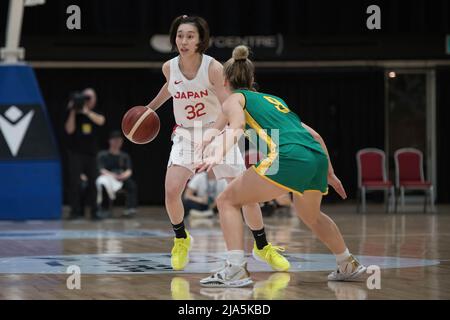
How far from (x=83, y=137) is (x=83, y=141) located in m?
0.07

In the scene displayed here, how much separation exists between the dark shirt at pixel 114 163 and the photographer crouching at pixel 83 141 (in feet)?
3.14

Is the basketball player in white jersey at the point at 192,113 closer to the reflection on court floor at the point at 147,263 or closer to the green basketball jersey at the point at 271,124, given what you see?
the reflection on court floor at the point at 147,263

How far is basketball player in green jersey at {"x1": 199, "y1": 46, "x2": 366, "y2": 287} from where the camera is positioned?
6137 mm

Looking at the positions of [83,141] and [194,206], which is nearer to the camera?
[83,141]

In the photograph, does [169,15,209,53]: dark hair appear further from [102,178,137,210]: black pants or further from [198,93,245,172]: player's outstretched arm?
[102,178,137,210]: black pants

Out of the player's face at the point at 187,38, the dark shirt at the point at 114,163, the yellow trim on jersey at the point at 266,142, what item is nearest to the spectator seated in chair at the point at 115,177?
the dark shirt at the point at 114,163

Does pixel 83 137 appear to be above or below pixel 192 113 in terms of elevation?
below

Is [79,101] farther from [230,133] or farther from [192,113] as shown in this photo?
[230,133]

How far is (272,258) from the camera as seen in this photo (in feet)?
23.9

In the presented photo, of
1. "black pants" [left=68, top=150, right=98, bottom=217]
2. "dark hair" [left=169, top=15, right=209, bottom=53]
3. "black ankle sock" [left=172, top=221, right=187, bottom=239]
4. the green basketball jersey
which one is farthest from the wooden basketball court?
"dark hair" [left=169, top=15, right=209, bottom=53]

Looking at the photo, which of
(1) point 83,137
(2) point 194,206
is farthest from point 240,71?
(2) point 194,206

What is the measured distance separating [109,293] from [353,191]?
44.9 ft

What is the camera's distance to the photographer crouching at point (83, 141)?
1468 cm

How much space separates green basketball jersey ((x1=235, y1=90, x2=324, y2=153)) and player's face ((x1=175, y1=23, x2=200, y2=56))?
45.1 inches
